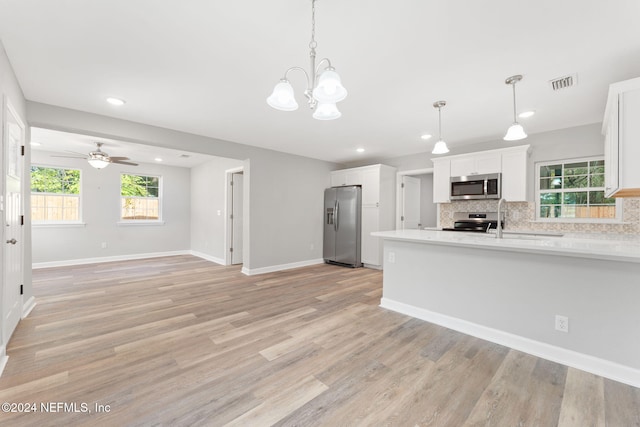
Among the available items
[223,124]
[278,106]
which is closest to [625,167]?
[278,106]

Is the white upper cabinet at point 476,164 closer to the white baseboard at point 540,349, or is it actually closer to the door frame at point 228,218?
the white baseboard at point 540,349

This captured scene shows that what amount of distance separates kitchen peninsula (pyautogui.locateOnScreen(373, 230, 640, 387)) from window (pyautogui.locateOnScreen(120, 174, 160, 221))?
6.42 m

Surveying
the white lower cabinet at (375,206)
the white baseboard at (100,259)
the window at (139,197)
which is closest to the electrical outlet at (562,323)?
the white lower cabinet at (375,206)

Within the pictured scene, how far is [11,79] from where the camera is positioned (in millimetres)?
2270

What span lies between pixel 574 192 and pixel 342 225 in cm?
381

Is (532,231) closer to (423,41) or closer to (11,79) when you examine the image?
(423,41)

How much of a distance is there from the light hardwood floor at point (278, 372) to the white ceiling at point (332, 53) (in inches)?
94.2

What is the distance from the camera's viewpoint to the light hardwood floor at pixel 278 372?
1.54 m

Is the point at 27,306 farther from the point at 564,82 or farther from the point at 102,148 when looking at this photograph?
the point at 564,82

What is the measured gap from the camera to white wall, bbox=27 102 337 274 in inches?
142

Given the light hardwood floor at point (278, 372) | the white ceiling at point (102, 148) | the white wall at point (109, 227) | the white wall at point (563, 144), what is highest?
the white ceiling at point (102, 148)

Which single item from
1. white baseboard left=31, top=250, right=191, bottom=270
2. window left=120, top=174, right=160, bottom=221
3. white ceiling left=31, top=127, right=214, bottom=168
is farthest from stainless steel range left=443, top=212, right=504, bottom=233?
window left=120, top=174, right=160, bottom=221

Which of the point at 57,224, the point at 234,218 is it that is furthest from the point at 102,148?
the point at 234,218

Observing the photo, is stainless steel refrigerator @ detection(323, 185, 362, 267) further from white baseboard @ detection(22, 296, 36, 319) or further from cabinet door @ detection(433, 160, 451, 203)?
white baseboard @ detection(22, 296, 36, 319)
